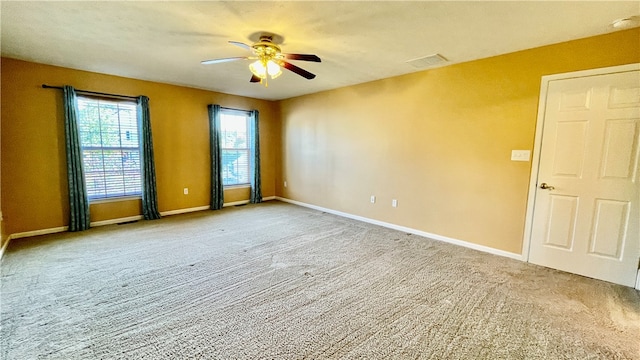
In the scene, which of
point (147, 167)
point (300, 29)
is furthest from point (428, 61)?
point (147, 167)

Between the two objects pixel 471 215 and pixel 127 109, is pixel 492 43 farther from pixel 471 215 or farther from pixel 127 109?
pixel 127 109

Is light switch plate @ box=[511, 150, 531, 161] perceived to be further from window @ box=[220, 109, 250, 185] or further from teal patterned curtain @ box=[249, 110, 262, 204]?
window @ box=[220, 109, 250, 185]

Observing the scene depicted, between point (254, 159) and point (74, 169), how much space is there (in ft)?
10.0

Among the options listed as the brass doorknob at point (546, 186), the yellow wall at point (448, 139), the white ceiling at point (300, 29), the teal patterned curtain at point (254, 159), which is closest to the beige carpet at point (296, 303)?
the yellow wall at point (448, 139)

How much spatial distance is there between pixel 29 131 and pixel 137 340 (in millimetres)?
3817

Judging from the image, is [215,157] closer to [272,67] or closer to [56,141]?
[56,141]

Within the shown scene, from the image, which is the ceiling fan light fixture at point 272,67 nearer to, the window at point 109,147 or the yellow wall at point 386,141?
the yellow wall at point 386,141

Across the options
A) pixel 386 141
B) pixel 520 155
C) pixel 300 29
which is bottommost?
pixel 520 155

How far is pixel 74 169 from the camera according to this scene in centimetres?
401

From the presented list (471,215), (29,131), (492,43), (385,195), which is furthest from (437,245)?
(29,131)

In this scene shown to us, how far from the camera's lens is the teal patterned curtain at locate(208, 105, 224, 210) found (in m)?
5.39

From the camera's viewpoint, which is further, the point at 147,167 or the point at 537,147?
the point at 147,167

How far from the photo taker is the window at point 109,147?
4.18 metres

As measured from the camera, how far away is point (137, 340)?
71.4 inches
